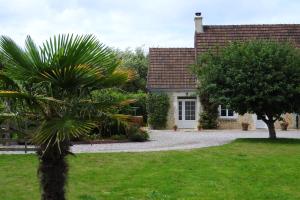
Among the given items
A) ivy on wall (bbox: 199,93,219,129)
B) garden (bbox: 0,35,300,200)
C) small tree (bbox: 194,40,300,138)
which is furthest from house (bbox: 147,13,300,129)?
small tree (bbox: 194,40,300,138)

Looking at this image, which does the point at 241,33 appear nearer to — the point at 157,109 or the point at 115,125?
Answer: the point at 157,109

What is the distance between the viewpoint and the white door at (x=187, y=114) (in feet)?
127

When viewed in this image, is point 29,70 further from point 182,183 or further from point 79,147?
point 79,147

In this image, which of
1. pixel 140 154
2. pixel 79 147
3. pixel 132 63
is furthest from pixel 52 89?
pixel 132 63

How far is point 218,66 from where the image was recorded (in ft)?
80.6

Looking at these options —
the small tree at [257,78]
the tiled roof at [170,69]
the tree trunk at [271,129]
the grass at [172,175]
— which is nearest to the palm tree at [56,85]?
the grass at [172,175]

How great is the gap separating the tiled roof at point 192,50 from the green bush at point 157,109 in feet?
2.06

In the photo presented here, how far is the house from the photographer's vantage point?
38.1 meters

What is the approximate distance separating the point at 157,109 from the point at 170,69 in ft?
10.9

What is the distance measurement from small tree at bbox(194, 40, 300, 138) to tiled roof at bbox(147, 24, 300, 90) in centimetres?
1323

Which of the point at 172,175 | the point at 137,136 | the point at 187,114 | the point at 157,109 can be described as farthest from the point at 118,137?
the point at 187,114

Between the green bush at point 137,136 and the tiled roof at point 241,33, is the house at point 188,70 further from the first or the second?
the green bush at point 137,136

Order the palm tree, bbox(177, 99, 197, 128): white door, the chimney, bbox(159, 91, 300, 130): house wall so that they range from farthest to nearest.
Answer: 1. the chimney
2. bbox(177, 99, 197, 128): white door
3. bbox(159, 91, 300, 130): house wall
4. the palm tree

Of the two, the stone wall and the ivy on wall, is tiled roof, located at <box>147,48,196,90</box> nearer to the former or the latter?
the ivy on wall
